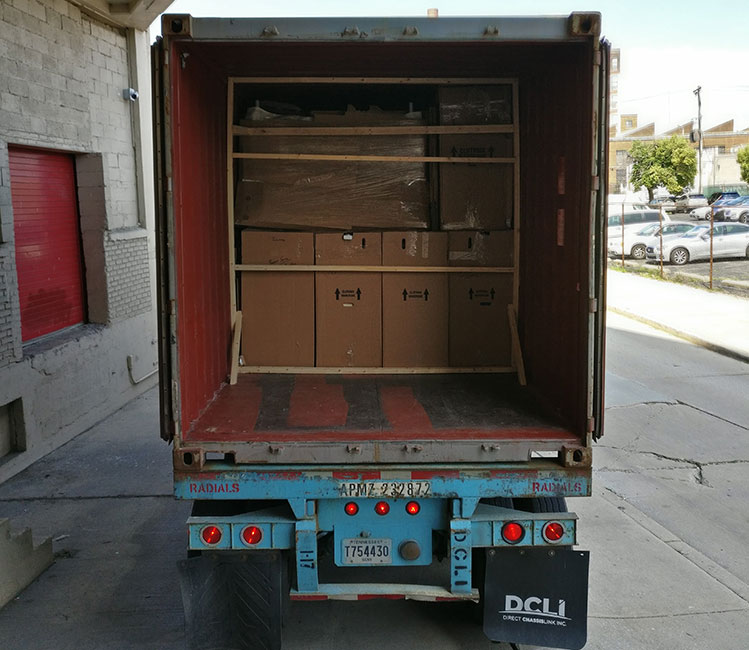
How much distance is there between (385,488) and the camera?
13.0 ft

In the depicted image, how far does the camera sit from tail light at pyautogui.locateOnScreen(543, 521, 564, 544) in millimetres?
4023

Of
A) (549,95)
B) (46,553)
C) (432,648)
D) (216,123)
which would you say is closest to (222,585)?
(432,648)

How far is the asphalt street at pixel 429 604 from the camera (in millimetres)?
4535

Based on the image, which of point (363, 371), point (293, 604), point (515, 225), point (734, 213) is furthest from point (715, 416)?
point (734, 213)

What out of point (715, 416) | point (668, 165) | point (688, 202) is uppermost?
point (668, 165)

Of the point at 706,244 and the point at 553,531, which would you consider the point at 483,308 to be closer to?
the point at 553,531

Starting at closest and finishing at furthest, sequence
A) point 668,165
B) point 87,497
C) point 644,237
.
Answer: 1. point 87,497
2. point 644,237
3. point 668,165

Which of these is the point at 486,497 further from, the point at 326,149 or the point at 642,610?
the point at 326,149

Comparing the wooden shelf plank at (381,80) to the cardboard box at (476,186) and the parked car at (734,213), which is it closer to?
the cardboard box at (476,186)

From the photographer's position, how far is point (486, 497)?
4039 mm

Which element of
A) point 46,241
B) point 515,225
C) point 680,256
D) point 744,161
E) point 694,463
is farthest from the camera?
point 744,161

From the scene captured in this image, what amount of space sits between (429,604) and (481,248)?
2.66m

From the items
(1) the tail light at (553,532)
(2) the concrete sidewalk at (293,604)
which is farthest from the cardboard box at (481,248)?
(1) the tail light at (553,532)

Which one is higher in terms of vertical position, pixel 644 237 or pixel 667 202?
pixel 667 202
